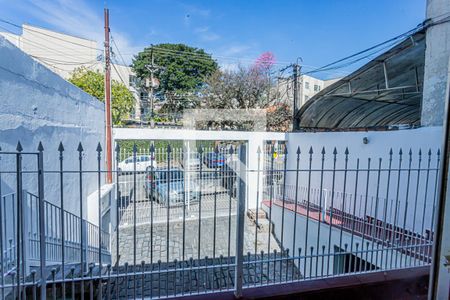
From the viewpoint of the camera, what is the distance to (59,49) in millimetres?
15344

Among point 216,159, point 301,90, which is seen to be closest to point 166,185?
point 216,159

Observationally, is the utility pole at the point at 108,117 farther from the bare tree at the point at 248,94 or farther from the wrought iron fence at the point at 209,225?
the bare tree at the point at 248,94

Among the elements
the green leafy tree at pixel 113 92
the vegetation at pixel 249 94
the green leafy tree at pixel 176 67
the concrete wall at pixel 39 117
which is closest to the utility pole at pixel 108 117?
the concrete wall at pixel 39 117

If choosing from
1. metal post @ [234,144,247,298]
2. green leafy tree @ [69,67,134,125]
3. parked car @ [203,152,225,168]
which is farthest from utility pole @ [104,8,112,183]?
metal post @ [234,144,247,298]

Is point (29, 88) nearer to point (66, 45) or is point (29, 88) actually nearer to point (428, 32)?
point (428, 32)

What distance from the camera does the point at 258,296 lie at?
1.72m

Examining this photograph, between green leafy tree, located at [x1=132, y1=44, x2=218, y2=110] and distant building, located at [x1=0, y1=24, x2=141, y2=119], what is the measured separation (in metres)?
2.28

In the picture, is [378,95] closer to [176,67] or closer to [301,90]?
[301,90]

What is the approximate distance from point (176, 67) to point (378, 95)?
47.4 ft

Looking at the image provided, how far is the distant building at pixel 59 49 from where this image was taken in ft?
45.6

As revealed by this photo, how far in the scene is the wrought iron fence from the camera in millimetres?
1731

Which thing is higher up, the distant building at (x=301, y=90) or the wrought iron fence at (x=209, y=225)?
the distant building at (x=301, y=90)

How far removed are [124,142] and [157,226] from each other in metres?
2.90

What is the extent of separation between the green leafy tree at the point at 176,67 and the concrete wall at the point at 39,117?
12.3m
